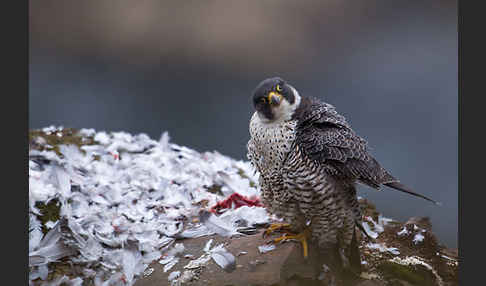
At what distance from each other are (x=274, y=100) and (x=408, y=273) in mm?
1042

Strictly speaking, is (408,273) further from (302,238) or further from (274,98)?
(274,98)

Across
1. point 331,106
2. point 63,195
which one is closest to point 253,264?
point 331,106

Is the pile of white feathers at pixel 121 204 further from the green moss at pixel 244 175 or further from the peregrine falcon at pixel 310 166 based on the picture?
the peregrine falcon at pixel 310 166

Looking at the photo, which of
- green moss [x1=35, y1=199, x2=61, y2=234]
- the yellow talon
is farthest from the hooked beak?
green moss [x1=35, y1=199, x2=61, y2=234]

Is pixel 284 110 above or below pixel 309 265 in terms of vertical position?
above

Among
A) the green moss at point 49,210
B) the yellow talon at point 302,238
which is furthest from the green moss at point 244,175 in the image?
the green moss at point 49,210

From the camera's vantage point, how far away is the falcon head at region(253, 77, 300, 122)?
197cm

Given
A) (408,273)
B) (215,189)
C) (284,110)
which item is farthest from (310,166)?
(215,189)

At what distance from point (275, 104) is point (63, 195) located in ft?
4.19

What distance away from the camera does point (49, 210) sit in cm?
243

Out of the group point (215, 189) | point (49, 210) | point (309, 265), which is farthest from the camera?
point (215, 189)

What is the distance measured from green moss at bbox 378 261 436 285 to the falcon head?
861 mm

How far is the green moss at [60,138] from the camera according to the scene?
3.24 m

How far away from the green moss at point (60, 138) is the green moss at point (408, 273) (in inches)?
83.4
